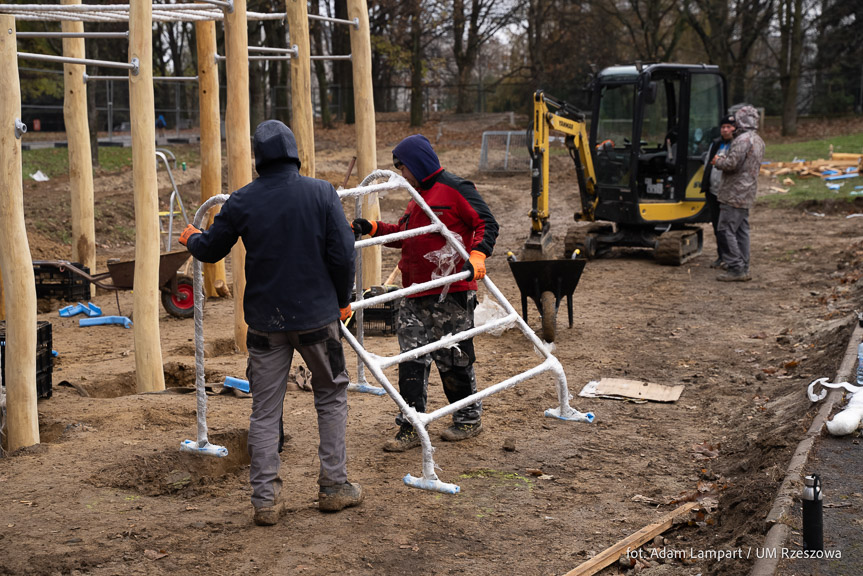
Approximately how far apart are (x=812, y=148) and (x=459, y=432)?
25.7 m

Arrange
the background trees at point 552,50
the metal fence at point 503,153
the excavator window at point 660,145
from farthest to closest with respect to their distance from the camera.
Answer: the background trees at point 552,50, the metal fence at point 503,153, the excavator window at point 660,145

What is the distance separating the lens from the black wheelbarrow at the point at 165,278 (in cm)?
897

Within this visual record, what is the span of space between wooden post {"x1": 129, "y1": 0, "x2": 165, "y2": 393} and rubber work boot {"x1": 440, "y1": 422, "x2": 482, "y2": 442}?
229 cm

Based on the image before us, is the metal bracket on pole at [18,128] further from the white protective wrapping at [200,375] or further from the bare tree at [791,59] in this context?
the bare tree at [791,59]

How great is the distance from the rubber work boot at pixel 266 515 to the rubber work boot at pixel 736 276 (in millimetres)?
8717

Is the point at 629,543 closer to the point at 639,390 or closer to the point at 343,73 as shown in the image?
the point at 639,390

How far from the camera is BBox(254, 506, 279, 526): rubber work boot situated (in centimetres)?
433

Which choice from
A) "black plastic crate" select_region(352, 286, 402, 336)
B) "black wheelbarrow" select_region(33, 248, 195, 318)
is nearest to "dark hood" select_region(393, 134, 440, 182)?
"black plastic crate" select_region(352, 286, 402, 336)

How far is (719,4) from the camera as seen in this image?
34.5 metres

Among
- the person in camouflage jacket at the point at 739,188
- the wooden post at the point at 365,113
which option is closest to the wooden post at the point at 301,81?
the wooden post at the point at 365,113

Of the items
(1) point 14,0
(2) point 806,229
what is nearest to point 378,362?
(2) point 806,229

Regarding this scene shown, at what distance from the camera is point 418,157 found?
18.0 feet

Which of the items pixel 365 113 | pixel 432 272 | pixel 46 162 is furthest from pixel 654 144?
pixel 46 162

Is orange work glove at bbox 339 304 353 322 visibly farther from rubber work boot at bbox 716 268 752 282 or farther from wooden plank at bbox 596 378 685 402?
rubber work boot at bbox 716 268 752 282
